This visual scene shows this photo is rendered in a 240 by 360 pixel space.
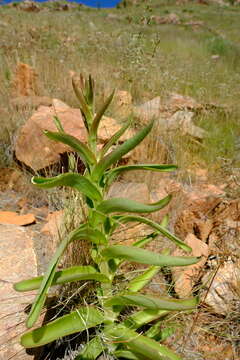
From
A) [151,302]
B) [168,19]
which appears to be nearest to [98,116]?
[151,302]

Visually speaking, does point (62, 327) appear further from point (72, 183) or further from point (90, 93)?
point (90, 93)

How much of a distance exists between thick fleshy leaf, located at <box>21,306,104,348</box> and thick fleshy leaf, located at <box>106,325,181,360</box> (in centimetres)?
8

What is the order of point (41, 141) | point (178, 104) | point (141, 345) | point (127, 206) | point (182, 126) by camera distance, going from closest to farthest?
point (127, 206) < point (141, 345) < point (41, 141) < point (182, 126) < point (178, 104)

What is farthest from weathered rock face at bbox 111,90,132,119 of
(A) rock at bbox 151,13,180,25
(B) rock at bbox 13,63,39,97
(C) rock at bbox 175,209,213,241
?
(A) rock at bbox 151,13,180,25

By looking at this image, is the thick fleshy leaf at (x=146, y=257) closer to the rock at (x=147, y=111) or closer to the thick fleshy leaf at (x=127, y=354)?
the thick fleshy leaf at (x=127, y=354)

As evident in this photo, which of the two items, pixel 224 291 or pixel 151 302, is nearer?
pixel 151 302

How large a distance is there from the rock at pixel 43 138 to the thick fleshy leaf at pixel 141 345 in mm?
Result: 1410

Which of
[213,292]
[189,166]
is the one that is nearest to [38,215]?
[213,292]

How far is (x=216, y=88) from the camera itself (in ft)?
15.7

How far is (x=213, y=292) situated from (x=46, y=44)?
19.1ft

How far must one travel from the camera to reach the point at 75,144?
0.94m

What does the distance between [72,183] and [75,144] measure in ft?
0.41

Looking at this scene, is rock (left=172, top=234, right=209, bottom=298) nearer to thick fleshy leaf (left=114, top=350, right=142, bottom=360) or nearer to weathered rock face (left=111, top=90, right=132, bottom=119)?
thick fleshy leaf (left=114, top=350, right=142, bottom=360)

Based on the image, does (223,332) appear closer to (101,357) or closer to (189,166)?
(101,357)
